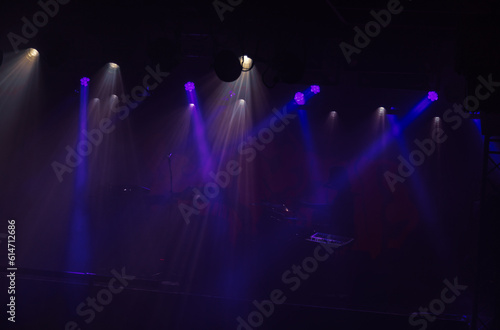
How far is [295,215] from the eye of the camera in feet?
21.6

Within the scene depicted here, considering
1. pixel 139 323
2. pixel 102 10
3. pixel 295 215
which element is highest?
pixel 102 10

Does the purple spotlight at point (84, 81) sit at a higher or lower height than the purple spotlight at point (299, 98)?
higher

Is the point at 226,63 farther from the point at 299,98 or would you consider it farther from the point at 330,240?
the point at 299,98

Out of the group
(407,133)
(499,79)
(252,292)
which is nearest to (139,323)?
(252,292)

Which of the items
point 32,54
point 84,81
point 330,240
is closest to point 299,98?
point 330,240

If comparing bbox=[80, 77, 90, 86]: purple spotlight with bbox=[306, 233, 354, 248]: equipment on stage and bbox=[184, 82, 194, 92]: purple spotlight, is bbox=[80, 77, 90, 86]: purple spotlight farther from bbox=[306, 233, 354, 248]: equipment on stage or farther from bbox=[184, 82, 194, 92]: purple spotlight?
bbox=[306, 233, 354, 248]: equipment on stage

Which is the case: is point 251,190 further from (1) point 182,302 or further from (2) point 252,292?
(1) point 182,302

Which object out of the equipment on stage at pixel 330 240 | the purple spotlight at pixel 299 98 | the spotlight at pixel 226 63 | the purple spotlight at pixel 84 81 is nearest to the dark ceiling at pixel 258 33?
the spotlight at pixel 226 63

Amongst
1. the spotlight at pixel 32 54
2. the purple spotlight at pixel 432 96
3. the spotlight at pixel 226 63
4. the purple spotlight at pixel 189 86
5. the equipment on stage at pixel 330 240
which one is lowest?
the equipment on stage at pixel 330 240

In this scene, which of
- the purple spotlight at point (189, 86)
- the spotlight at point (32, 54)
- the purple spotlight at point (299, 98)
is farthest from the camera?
the purple spotlight at point (189, 86)

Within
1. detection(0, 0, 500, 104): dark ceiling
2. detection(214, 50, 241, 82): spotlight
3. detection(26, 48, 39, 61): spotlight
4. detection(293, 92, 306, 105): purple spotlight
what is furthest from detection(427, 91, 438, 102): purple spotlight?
detection(26, 48, 39, 61): spotlight

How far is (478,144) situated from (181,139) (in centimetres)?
687

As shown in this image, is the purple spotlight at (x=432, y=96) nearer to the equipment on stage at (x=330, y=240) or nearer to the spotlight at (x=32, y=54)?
the equipment on stage at (x=330, y=240)

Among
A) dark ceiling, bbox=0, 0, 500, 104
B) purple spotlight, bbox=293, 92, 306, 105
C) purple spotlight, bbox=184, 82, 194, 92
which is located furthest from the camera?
purple spotlight, bbox=184, 82, 194, 92
